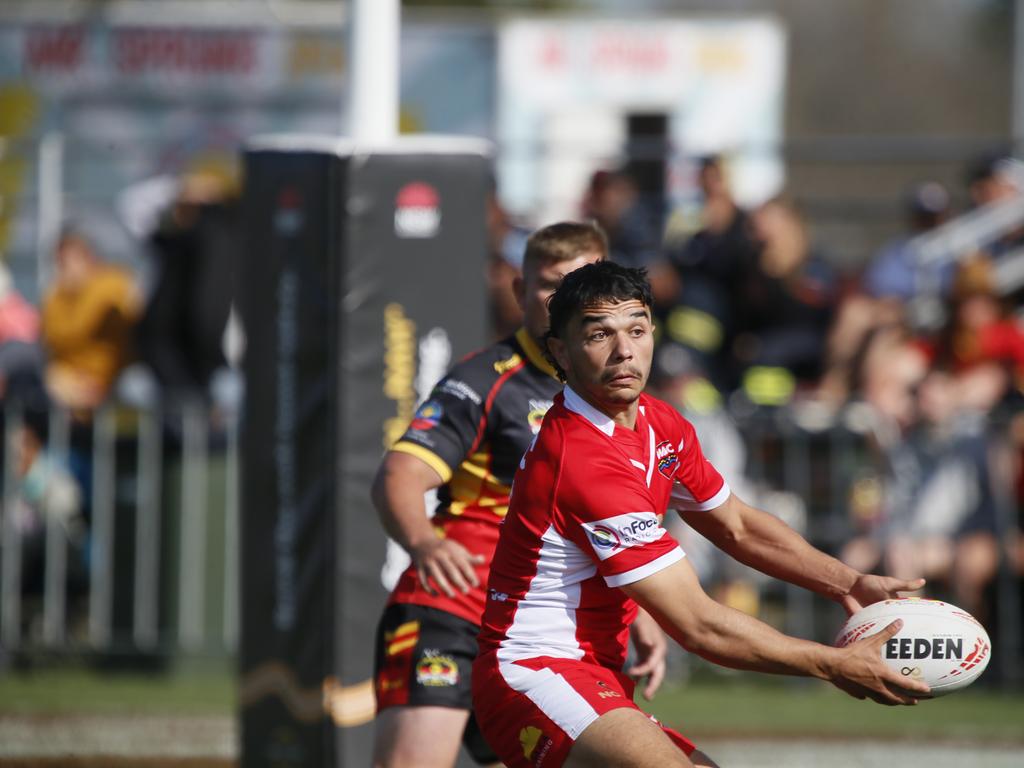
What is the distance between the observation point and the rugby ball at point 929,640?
14.9ft

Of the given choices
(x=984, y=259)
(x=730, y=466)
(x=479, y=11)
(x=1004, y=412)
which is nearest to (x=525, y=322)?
(x=730, y=466)

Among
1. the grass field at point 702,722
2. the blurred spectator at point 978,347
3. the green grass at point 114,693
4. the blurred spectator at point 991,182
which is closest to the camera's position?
the grass field at point 702,722

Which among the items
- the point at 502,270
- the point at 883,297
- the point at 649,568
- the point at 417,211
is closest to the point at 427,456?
the point at 649,568

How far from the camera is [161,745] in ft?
29.4

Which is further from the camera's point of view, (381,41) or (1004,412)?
(1004,412)

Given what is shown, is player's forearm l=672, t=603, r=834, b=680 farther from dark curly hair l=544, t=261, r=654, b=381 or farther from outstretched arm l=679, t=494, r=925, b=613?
dark curly hair l=544, t=261, r=654, b=381

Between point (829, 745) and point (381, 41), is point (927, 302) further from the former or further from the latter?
point (381, 41)

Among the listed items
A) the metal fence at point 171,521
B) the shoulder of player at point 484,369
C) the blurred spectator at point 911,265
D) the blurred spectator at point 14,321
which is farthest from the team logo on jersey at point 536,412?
the blurred spectator at point 14,321

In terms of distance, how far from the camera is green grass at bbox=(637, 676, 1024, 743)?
955 centimetres

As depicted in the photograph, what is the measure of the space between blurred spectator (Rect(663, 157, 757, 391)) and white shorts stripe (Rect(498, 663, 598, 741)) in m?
7.20

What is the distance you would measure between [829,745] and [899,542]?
2.22 m

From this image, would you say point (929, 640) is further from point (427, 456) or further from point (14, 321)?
point (14, 321)

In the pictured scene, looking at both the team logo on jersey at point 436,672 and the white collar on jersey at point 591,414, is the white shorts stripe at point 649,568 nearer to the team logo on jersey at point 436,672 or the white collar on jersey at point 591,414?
the white collar on jersey at point 591,414

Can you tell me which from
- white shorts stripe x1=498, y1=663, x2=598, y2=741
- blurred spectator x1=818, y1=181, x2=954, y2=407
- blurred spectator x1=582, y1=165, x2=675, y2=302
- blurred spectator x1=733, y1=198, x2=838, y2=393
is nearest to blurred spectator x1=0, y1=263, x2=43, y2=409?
blurred spectator x1=582, y1=165, x2=675, y2=302
